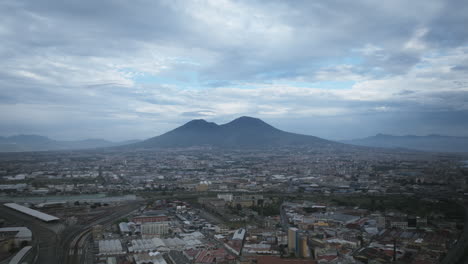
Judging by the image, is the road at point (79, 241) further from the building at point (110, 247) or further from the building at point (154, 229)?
the building at point (154, 229)

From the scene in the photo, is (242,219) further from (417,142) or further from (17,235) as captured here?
(417,142)

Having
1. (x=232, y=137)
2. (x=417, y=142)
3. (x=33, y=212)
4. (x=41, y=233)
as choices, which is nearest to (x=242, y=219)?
(x=41, y=233)

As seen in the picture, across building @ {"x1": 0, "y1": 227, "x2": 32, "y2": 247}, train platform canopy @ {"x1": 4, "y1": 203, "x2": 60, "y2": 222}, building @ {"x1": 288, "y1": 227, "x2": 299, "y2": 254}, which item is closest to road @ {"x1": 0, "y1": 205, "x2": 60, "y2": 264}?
train platform canopy @ {"x1": 4, "y1": 203, "x2": 60, "y2": 222}

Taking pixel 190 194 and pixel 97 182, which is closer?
pixel 190 194

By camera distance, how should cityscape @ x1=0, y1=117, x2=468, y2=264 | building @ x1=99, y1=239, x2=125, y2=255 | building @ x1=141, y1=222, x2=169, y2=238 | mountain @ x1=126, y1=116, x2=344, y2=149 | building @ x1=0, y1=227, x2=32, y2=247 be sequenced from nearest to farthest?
cityscape @ x1=0, y1=117, x2=468, y2=264, building @ x1=99, y1=239, x2=125, y2=255, building @ x1=0, y1=227, x2=32, y2=247, building @ x1=141, y1=222, x2=169, y2=238, mountain @ x1=126, y1=116, x2=344, y2=149

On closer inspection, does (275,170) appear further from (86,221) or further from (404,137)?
(404,137)

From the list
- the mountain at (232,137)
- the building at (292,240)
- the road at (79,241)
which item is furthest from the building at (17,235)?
the mountain at (232,137)

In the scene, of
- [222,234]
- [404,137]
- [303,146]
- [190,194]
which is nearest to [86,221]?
[222,234]

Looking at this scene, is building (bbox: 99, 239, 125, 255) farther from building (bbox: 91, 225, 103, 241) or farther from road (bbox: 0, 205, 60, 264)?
road (bbox: 0, 205, 60, 264)
